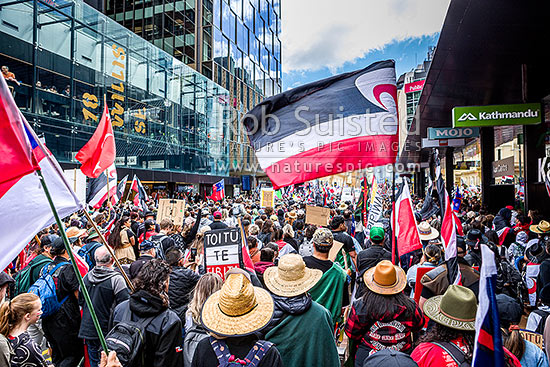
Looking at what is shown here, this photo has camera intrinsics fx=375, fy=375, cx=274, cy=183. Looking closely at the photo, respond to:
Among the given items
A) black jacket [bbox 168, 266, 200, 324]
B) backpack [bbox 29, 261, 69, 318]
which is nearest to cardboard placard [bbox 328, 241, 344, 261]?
black jacket [bbox 168, 266, 200, 324]

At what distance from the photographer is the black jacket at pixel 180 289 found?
4203mm

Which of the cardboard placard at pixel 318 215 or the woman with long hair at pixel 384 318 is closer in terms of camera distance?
the woman with long hair at pixel 384 318

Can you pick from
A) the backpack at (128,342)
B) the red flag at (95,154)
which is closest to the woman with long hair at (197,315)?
the backpack at (128,342)

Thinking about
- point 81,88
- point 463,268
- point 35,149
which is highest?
point 81,88

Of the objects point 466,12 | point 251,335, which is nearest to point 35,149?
point 251,335

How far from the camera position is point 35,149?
2.31 m

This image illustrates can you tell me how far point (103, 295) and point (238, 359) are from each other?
2.37 m

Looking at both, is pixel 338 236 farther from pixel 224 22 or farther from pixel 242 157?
pixel 224 22

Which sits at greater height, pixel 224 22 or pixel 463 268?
pixel 224 22

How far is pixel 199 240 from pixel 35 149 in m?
4.40

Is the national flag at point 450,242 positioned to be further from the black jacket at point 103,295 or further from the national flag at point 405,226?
the black jacket at point 103,295

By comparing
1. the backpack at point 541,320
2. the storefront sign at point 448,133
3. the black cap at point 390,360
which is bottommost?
the backpack at point 541,320

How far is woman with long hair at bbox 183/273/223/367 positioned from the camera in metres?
3.06
